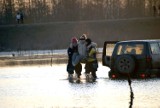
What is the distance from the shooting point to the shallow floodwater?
19578 mm

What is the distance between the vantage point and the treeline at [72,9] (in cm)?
14525

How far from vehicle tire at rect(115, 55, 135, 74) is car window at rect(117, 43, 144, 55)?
0.55m

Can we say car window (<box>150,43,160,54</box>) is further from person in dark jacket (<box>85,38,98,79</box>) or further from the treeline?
the treeline

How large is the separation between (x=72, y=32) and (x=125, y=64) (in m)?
79.9

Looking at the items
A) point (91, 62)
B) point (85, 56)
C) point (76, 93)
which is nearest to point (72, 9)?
point (85, 56)

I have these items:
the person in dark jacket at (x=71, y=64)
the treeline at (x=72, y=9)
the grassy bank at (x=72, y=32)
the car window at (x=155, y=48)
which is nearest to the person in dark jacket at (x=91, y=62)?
the person in dark jacket at (x=71, y=64)

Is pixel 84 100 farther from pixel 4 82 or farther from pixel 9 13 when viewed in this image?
pixel 9 13

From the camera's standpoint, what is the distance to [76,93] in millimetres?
22875

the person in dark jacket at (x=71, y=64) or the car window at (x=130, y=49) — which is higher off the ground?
the car window at (x=130, y=49)

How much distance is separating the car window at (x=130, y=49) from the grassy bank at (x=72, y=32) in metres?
73.1

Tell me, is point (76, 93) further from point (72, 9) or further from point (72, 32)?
point (72, 9)

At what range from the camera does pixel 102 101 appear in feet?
66.1

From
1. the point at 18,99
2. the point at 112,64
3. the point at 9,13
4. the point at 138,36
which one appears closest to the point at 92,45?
the point at 112,64

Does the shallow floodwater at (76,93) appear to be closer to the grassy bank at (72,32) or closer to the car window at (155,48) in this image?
the car window at (155,48)
